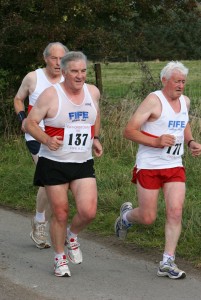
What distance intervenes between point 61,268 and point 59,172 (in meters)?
0.80

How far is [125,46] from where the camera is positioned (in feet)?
48.3

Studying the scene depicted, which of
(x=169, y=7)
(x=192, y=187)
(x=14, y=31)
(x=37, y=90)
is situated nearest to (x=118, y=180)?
(x=192, y=187)

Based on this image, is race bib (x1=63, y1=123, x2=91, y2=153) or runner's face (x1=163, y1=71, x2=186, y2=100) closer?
race bib (x1=63, y1=123, x2=91, y2=153)

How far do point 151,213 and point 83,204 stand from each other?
2.17 feet

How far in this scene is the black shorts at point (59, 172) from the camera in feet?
21.7

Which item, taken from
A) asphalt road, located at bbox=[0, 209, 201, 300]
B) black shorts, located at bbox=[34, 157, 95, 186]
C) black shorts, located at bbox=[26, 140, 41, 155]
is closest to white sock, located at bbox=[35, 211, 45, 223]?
asphalt road, located at bbox=[0, 209, 201, 300]

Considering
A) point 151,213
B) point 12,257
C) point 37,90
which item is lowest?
point 12,257

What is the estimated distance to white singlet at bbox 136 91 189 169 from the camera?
6695 mm

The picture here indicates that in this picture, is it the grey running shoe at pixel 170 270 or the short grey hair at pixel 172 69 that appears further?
the short grey hair at pixel 172 69

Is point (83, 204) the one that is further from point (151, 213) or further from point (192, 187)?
point (192, 187)

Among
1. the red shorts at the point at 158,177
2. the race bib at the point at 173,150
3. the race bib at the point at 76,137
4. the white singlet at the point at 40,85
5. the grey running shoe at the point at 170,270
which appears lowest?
the grey running shoe at the point at 170,270

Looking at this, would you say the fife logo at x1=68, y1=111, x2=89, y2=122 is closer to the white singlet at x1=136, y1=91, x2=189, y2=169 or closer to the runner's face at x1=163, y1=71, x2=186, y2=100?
the white singlet at x1=136, y1=91, x2=189, y2=169

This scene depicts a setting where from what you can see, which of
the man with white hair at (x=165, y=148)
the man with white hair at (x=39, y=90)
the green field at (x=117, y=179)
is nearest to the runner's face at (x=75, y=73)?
the man with white hair at (x=165, y=148)

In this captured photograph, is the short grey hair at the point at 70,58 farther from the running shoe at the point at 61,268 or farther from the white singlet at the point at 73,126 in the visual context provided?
the running shoe at the point at 61,268
